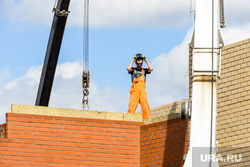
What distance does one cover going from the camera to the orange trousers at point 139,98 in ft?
62.7

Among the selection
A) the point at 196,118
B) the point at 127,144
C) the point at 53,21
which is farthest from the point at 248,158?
the point at 53,21

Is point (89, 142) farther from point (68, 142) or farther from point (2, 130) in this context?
point (2, 130)

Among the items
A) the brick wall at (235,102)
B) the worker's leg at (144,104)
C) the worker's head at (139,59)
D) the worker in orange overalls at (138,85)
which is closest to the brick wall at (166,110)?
the worker's leg at (144,104)

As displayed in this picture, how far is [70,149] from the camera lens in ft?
56.9

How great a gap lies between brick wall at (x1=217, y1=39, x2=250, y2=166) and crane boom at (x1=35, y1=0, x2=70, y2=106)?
6.36 m

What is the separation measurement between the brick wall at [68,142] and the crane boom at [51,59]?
4662 mm

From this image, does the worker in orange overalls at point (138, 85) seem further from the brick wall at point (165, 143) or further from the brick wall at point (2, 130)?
the brick wall at point (2, 130)

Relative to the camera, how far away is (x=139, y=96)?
757 inches

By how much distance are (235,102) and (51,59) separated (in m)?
7.02

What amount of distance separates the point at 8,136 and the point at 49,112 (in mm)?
1113

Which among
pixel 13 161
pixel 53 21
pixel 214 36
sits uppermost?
pixel 53 21

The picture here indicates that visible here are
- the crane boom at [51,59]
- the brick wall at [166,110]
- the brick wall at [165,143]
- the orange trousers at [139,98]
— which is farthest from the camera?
the crane boom at [51,59]

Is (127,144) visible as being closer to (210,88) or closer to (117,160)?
(117,160)

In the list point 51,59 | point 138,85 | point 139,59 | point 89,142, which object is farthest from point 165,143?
point 51,59
